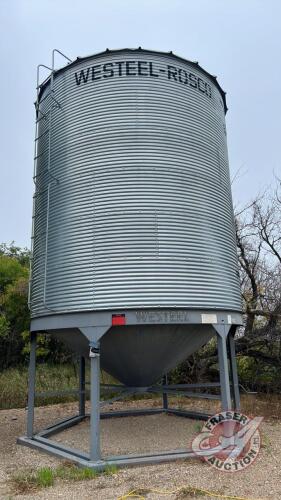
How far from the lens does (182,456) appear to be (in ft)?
23.8

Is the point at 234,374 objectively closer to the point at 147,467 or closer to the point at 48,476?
the point at 147,467

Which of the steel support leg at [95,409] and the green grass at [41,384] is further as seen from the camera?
the green grass at [41,384]

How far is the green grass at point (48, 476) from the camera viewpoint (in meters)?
6.11

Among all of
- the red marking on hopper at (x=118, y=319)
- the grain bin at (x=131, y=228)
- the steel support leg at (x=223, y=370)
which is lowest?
the steel support leg at (x=223, y=370)

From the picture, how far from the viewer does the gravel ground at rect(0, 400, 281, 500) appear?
5762 millimetres

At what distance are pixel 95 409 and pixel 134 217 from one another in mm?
3507

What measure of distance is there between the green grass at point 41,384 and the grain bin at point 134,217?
7.05 metres

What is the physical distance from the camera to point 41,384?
16.3 meters

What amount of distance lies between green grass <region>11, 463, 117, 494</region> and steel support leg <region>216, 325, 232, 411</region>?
2408 mm

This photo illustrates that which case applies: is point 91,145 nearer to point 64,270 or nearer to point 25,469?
point 64,270


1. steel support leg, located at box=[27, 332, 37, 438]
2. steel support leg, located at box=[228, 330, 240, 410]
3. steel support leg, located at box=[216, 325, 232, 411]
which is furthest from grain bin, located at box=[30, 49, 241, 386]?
steel support leg, located at box=[228, 330, 240, 410]

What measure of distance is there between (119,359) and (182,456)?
2.15 meters

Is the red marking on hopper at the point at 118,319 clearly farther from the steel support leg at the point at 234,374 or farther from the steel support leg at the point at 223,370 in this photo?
the steel support leg at the point at 234,374

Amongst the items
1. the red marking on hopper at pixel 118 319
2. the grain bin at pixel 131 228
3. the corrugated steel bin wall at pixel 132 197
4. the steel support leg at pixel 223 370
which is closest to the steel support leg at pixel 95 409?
the grain bin at pixel 131 228
